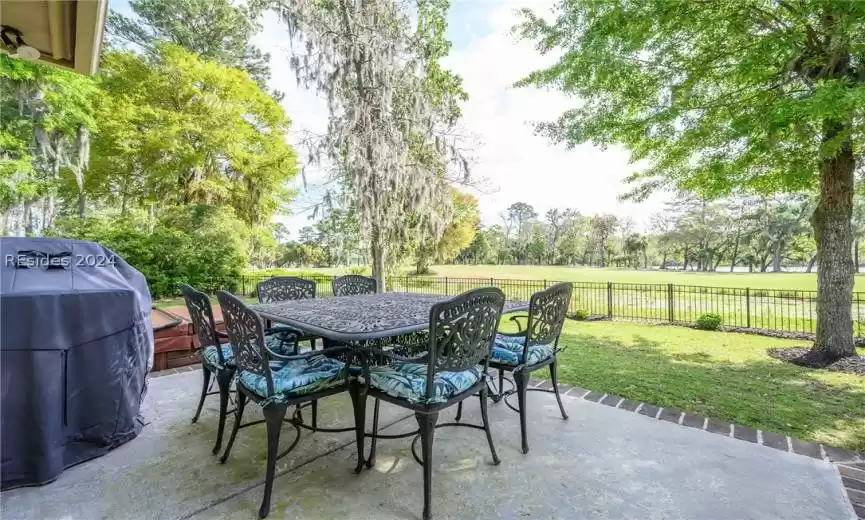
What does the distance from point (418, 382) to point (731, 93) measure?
478 centimetres

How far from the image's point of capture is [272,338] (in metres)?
2.97

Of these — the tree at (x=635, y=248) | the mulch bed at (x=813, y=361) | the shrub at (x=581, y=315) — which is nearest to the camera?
the mulch bed at (x=813, y=361)

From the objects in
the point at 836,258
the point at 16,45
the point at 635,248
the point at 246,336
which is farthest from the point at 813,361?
the point at 635,248

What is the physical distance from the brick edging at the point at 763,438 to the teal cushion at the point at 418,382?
155 cm

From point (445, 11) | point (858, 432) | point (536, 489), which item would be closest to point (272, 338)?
point (536, 489)

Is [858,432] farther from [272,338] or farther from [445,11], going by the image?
[445,11]

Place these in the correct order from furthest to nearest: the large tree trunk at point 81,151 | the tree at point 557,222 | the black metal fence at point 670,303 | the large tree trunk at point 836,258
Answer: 1. the tree at point 557,222
2. the large tree trunk at point 81,151
3. the black metal fence at point 670,303
4. the large tree trunk at point 836,258

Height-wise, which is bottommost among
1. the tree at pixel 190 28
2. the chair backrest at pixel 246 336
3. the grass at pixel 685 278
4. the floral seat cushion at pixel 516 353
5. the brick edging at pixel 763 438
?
the brick edging at pixel 763 438

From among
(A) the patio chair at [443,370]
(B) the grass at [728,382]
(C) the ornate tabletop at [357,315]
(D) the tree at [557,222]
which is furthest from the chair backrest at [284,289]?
(D) the tree at [557,222]

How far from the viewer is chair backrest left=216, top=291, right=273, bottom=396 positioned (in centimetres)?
175

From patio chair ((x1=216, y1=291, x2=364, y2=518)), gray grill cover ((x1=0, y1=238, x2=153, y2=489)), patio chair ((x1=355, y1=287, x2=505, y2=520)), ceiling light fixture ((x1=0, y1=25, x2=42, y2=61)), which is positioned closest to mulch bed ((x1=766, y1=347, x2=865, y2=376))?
patio chair ((x1=355, y1=287, x2=505, y2=520))

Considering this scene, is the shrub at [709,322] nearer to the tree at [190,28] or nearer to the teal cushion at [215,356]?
the teal cushion at [215,356]

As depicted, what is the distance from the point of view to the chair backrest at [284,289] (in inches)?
139

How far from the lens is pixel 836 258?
13.9ft
